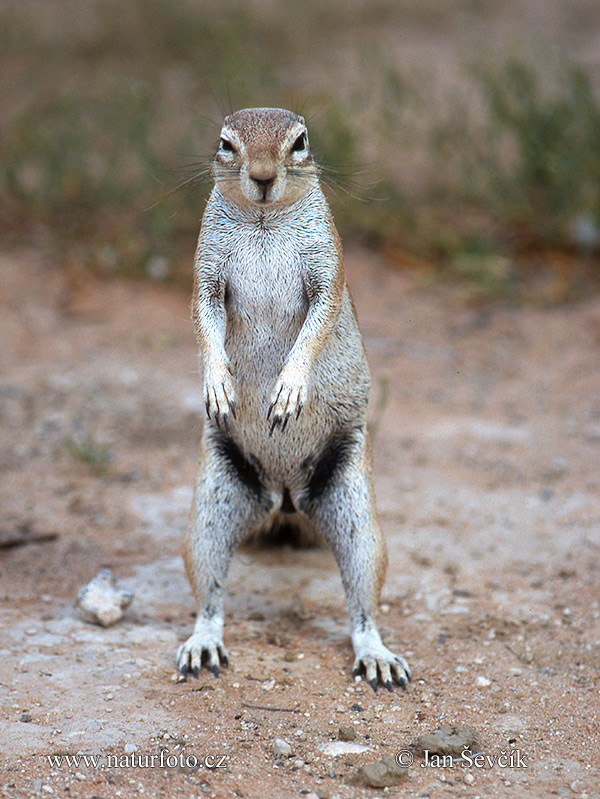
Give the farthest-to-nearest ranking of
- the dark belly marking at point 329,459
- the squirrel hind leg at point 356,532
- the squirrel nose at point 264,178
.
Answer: the dark belly marking at point 329,459
the squirrel hind leg at point 356,532
the squirrel nose at point 264,178

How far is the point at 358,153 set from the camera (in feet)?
30.5

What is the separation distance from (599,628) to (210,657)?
5.79 feet

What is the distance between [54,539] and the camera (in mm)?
5004

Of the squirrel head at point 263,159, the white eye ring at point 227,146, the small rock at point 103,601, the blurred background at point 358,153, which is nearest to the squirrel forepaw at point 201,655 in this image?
the small rock at point 103,601

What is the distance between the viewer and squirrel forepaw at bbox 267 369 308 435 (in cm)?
359

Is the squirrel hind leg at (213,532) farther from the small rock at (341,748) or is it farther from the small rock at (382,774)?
the small rock at (382,774)

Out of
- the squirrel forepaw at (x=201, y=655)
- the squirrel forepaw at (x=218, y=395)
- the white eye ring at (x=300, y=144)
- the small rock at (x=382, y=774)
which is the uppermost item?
the white eye ring at (x=300, y=144)

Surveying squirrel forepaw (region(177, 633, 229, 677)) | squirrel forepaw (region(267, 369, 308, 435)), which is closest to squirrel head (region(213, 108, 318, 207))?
squirrel forepaw (region(267, 369, 308, 435))

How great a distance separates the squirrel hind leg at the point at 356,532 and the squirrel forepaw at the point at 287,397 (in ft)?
1.56

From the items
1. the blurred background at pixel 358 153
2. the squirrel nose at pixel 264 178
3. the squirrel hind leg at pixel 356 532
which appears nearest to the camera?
the squirrel nose at pixel 264 178

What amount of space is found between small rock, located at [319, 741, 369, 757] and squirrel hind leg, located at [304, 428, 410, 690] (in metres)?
0.59

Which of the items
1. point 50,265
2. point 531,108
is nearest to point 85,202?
point 50,265

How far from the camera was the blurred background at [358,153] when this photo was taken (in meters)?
8.22

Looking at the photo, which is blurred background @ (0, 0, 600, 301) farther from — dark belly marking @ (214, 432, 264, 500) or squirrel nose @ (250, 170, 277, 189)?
squirrel nose @ (250, 170, 277, 189)
